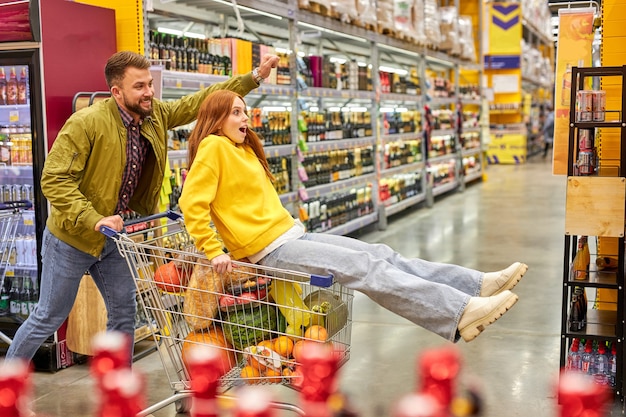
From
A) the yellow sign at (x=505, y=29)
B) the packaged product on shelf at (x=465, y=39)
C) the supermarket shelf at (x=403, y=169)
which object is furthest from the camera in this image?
the yellow sign at (x=505, y=29)

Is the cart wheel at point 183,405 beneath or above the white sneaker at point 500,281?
beneath

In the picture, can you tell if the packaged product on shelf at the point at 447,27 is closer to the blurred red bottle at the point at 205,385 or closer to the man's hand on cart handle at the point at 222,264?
the man's hand on cart handle at the point at 222,264

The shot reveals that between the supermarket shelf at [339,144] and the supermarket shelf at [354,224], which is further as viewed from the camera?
the supermarket shelf at [354,224]

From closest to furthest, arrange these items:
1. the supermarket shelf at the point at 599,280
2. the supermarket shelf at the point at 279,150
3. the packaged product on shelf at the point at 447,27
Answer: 1. the supermarket shelf at the point at 599,280
2. the supermarket shelf at the point at 279,150
3. the packaged product on shelf at the point at 447,27

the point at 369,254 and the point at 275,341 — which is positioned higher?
the point at 369,254

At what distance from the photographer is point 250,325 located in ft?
9.90

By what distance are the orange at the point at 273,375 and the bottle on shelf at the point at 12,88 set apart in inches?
105

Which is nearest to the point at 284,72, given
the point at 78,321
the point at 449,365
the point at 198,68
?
the point at 198,68

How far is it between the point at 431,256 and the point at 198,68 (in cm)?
321

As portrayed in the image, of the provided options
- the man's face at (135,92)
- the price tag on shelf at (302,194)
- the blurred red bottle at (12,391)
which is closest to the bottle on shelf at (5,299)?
the man's face at (135,92)

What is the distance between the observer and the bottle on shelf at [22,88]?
15.2 ft

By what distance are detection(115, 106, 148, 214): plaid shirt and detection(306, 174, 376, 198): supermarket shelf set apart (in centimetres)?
418

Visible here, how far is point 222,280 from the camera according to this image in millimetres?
3055

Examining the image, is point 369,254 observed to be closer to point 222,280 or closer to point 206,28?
point 222,280
